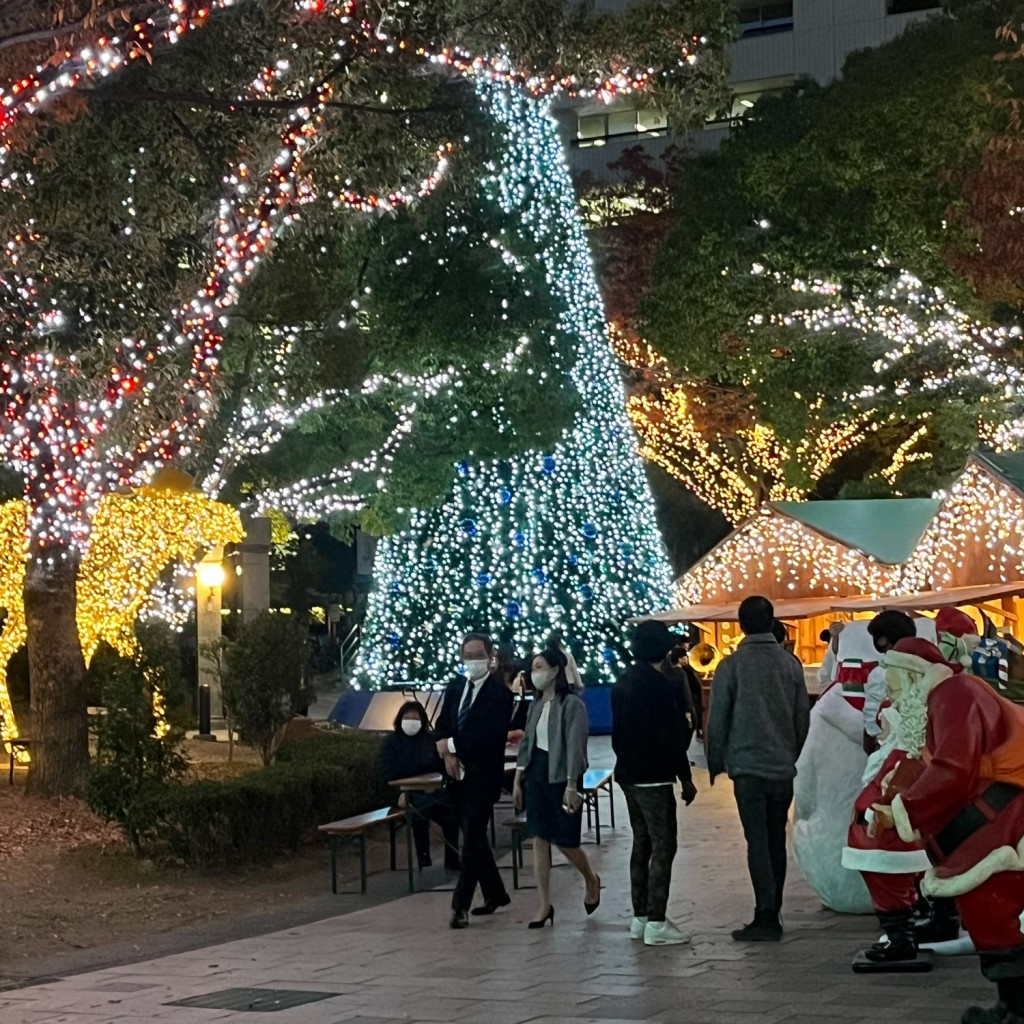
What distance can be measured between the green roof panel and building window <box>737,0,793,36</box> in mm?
26019

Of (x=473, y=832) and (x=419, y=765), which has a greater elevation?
(x=419, y=765)

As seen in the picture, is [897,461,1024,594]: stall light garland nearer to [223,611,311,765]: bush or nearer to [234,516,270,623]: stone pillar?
[223,611,311,765]: bush

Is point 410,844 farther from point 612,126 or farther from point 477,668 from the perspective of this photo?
point 612,126

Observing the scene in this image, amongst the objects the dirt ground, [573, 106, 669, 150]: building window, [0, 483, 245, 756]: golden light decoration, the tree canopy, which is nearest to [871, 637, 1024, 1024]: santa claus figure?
the dirt ground

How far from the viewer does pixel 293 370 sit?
2350 centimetres

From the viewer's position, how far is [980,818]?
21.4 feet

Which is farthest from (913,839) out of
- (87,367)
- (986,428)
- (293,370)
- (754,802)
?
(986,428)

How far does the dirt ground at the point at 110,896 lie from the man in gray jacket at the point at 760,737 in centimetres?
353

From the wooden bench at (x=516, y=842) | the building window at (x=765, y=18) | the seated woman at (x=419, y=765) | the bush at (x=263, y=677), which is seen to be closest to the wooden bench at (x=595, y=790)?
the wooden bench at (x=516, y=842)

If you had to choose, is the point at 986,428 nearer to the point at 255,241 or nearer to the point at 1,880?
the point at 255,241

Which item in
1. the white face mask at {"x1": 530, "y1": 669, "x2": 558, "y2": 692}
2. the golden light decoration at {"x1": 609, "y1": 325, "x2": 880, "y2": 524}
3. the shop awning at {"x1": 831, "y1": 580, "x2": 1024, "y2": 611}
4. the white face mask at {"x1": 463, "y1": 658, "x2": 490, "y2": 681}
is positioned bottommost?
the white face mask at {"x1": 530, "y1": 669, "x2": 558, "y2": 692}

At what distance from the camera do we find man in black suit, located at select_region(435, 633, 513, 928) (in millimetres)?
10602

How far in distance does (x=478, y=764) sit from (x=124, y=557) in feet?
31.4

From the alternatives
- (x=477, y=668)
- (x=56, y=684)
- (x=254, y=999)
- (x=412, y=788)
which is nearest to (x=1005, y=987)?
(x=254, y=999)
